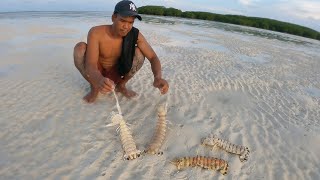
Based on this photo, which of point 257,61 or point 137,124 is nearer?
point 137,124

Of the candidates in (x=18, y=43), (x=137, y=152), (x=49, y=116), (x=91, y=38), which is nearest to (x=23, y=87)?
(x=49, y=116)

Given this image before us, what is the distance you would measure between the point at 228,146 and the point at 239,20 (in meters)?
38.6

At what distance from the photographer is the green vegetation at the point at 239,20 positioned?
3775cm

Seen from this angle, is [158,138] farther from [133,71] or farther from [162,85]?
[133,71]

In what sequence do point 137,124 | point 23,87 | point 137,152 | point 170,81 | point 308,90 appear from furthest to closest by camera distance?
point 308,90 < point 170,81 < point 23,87 < point 137,124 < point 137,152

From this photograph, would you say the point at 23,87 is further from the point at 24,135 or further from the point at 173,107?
the point at 173,107

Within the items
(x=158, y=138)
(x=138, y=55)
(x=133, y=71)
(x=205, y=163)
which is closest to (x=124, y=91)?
(x=133, y=71)

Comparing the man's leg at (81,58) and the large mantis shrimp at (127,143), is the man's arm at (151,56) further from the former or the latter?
the large mantis shrimp at (127,143)

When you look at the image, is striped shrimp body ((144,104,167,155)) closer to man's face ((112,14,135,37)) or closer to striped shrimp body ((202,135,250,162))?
striped shrimp body ((202,135,250,162))

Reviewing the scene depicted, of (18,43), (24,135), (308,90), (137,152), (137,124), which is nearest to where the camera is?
(137,152)

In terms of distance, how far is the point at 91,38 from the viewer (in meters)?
5.66

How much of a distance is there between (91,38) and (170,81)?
3.17 meters

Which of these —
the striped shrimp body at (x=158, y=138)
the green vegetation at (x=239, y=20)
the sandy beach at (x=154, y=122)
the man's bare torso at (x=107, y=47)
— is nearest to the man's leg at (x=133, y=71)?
the sandy beach at (x=154, y=122)

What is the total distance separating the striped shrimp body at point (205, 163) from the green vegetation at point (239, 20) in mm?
35694
